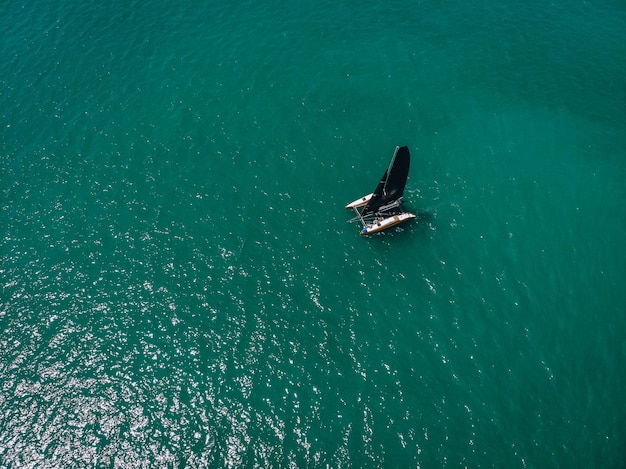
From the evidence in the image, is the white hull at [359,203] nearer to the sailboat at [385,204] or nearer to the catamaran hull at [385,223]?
the sailboat at [385,204]

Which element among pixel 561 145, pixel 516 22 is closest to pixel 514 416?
pixel 561 145

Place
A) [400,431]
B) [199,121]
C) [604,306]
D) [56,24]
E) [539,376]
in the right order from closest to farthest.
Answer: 1. [400,431]
2. [539,376]
3. [604,306]
4. [199,121]
5. [56,24]


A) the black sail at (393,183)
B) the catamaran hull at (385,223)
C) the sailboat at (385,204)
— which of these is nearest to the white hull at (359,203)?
the sailboat at (385,204)

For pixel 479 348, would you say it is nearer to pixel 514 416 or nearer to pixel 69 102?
pixel 514 416

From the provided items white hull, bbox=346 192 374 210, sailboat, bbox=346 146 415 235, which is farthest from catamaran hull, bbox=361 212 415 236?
white hull, bbox=346 192 374 210

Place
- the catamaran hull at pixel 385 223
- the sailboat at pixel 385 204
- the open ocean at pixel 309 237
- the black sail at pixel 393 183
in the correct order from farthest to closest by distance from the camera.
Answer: the catamaran hull at pixel 385 223 → the sailboat at pixel 385 204 → the black sail at pixel 393 183 → the open ocean at pixel 309 237

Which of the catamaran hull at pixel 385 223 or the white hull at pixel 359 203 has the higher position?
the white hull at pixel 359 203

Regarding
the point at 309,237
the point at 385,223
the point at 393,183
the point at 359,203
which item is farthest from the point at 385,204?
the point at 309,237
